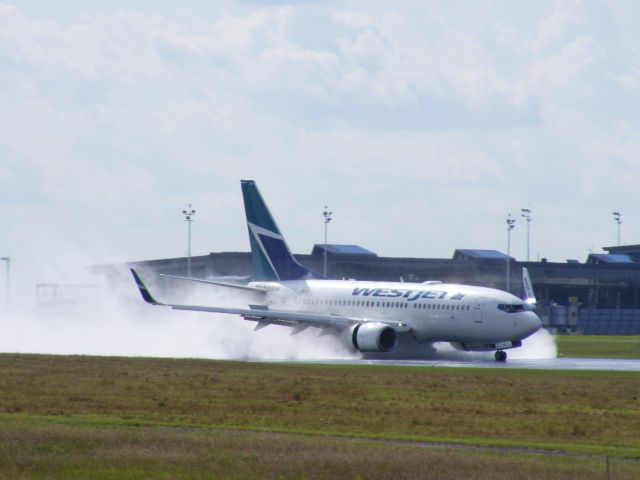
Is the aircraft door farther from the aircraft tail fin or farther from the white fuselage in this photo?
the aircraft tail fin

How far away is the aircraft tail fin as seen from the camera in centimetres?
8275

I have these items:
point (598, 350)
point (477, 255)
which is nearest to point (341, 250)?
point (477, 255)

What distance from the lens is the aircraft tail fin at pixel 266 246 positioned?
8275cm

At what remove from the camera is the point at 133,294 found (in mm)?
98062

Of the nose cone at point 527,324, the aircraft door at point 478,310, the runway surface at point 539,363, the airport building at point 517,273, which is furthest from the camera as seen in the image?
the airport building at point 517,273

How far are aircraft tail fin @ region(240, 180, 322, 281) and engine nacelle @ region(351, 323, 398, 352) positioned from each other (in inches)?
438

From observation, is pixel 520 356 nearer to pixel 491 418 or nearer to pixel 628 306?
pixel 491 418

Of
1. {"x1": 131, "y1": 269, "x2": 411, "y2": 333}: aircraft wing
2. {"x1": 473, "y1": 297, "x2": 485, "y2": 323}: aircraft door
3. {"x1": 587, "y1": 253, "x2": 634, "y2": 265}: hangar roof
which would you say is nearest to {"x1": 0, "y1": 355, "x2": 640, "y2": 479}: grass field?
{"x1": 473, "y1": 297, "x2": 485, "y2": 323}: aircraft door

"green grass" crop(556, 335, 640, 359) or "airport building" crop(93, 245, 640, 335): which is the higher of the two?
"airport building" crop(93, 245, 640, 335)

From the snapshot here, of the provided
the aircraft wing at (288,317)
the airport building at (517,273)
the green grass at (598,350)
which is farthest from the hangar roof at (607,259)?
the aircraft wing at (288,317)

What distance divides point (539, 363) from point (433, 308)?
7893 millimetres

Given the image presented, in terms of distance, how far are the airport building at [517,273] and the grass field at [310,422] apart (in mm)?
74230

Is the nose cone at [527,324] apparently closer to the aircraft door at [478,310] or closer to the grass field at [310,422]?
the aircraft door at [478,310]

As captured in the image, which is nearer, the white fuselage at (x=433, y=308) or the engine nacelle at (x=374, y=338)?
the white fuselage at (x=433, y=308)
